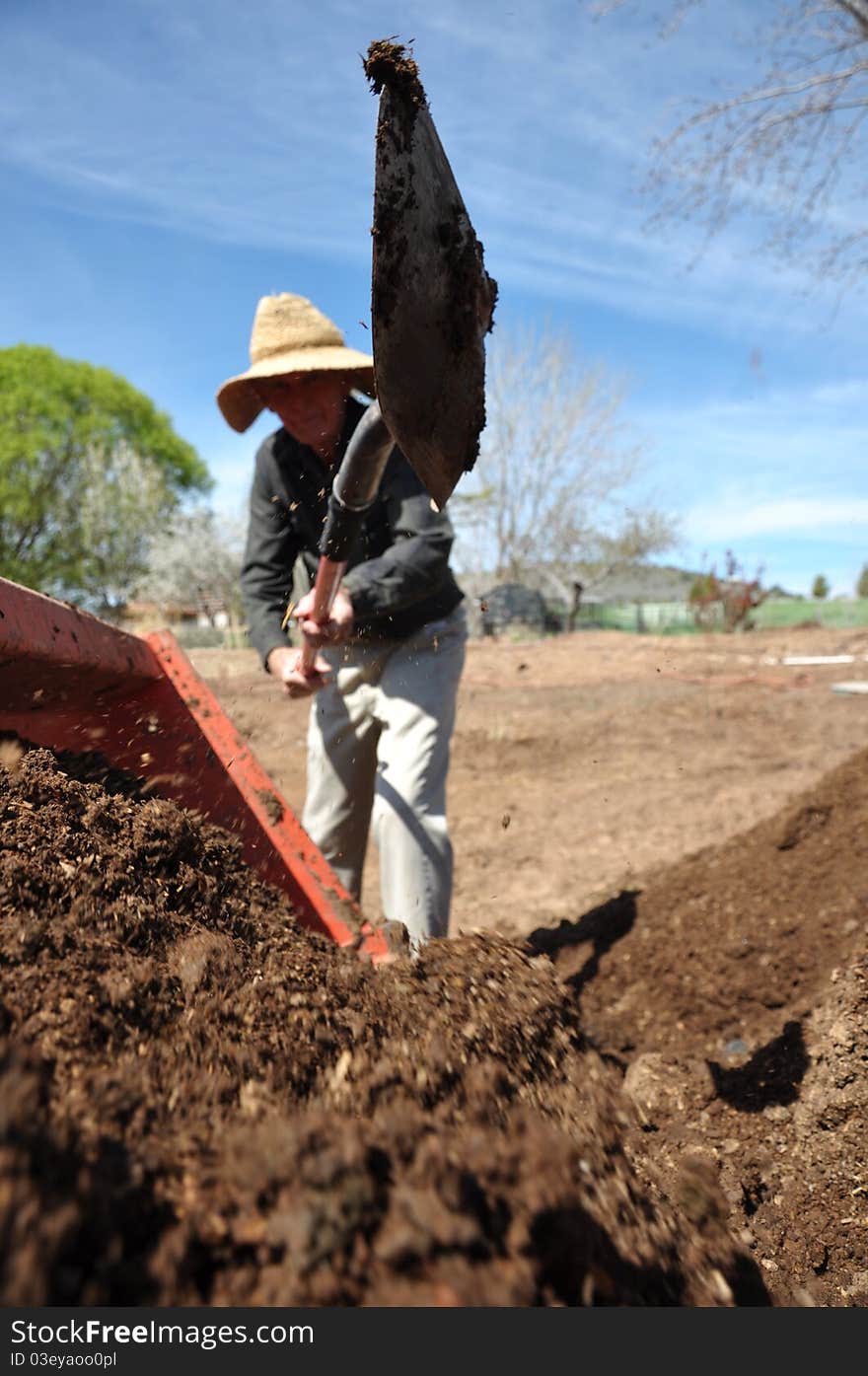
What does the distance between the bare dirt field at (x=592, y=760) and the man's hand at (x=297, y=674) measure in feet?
A: 1.17

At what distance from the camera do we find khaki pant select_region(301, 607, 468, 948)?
2.71m

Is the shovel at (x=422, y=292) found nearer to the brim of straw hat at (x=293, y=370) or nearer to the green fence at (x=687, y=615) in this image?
the brim of straw hat at (x=293, y=370)

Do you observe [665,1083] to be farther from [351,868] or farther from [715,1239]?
[351,868]

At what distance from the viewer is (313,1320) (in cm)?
75

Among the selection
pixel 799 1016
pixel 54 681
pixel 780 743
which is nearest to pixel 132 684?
pixel 54 681

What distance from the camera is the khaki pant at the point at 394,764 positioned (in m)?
2.71

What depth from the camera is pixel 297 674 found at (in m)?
2.73

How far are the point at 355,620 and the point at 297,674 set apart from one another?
0.88 feet

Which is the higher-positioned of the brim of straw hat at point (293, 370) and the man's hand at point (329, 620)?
the brim of straw hat at point (293, 370)

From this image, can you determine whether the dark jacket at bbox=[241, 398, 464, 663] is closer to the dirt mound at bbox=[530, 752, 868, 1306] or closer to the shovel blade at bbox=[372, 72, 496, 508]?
the shovel blade at bbox=[372, 72, 496, 508]

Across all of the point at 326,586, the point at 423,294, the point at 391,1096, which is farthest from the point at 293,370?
the point at 391,1096

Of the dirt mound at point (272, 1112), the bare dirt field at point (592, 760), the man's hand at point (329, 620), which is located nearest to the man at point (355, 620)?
the man's hand at point (329, 620)

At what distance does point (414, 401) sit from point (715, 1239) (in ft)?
4.48

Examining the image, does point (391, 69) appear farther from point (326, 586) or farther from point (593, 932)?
point (593, 932)
